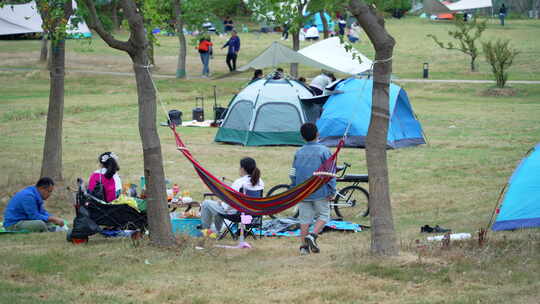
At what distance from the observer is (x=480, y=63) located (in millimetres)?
34250

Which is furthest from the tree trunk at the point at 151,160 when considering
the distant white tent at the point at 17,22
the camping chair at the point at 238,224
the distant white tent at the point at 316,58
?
the distant white tent at the point at 17,22

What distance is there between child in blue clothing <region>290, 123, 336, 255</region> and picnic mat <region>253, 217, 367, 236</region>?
1.43 metres

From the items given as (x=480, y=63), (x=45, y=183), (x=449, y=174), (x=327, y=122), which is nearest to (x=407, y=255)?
(x=45, y=183)

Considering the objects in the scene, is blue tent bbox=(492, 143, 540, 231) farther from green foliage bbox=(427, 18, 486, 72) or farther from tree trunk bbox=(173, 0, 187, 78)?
tree trunk bbox=(173, 0, 187, 78)

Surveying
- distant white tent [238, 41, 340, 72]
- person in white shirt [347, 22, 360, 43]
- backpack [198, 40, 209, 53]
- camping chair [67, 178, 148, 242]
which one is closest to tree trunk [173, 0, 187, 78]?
backpack [198, 40, 209, 53]

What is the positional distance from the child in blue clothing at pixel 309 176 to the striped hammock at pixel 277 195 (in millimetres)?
311

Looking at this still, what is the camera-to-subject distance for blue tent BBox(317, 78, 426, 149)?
1677 centimetres

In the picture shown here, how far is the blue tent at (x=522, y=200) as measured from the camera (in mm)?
8984

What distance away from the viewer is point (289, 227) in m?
9.99

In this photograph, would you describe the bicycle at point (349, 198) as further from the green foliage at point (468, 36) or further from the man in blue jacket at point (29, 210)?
the green foliage at point (468, 36)

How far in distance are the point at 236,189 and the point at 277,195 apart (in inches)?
60.5

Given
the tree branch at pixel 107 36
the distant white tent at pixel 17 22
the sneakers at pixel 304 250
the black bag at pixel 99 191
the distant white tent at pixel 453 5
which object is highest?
the distant white tent at pixel 453 5

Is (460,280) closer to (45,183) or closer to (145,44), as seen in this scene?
(145,44)

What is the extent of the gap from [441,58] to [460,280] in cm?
3105
